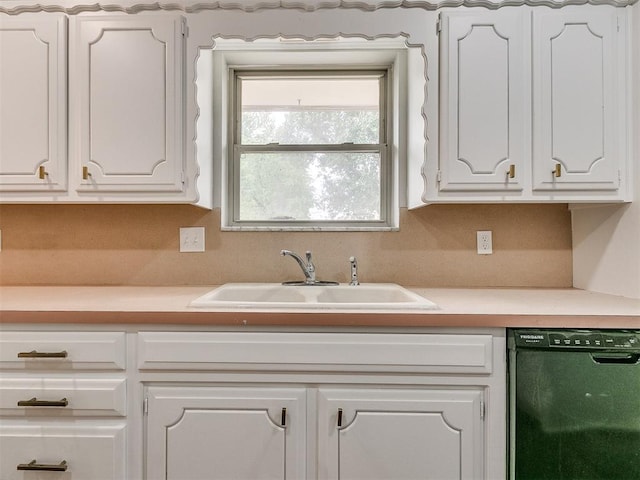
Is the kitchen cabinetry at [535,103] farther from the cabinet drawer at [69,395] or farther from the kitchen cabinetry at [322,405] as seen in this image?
the cabinet drawer at [69,395]

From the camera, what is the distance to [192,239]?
6.31 feet

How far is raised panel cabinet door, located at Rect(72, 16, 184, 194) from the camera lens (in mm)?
1583

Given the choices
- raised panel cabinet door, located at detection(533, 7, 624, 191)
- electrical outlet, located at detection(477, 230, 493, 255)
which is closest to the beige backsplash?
electrical outlet, located at detection(477, 230, 493, 255)

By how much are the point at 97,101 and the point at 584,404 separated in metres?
2.03

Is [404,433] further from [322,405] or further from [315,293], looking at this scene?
[315,293]

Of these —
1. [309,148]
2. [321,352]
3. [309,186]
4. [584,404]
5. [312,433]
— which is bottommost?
[312,433]

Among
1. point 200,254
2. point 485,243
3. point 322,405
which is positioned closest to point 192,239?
point 200,254

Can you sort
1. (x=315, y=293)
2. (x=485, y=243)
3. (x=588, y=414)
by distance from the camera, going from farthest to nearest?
(x=485, y=243)
(x=315, y=293)
(x=588, y=414)

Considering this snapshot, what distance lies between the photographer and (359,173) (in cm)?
205

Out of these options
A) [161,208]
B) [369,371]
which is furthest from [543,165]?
[161,208]

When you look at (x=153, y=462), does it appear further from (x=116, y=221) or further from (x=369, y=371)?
(x=116, y=221)

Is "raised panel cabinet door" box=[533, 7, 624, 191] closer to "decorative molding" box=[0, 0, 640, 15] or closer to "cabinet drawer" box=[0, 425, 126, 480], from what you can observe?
"decorative molding" box=[0, 0, 640, 15]

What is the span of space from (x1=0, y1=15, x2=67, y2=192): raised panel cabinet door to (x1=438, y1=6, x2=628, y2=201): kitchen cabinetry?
1.53m

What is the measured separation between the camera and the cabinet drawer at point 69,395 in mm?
1246
